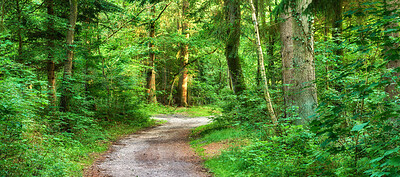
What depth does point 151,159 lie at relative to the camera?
8.90 metres

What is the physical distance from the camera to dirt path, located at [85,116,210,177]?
721cm

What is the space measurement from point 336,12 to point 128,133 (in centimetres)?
1240

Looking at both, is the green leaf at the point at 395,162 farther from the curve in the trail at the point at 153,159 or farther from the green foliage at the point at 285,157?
the curve in the trail at the point at 153,159

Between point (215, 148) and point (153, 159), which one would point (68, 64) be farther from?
point (215, 148)

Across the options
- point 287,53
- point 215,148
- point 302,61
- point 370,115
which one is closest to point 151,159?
point 215,148

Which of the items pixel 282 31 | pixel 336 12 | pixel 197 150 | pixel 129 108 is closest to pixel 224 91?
pixel 197 150

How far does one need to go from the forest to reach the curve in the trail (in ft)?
1.93

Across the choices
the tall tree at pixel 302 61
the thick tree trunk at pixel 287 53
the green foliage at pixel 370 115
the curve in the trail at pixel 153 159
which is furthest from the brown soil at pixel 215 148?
the green foliage at pixel 370 115

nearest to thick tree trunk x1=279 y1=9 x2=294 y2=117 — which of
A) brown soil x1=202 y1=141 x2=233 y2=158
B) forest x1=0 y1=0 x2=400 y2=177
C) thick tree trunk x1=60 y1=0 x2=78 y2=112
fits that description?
forest x1=0 y1=0 x2=400 y2=177

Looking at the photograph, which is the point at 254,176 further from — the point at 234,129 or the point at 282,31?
the point at 234,129

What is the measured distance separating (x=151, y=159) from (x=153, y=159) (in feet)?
0.21

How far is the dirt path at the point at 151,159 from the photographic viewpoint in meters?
7.21

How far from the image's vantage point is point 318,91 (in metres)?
7.15

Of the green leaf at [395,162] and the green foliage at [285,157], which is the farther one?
the green foliage at [285,157]
